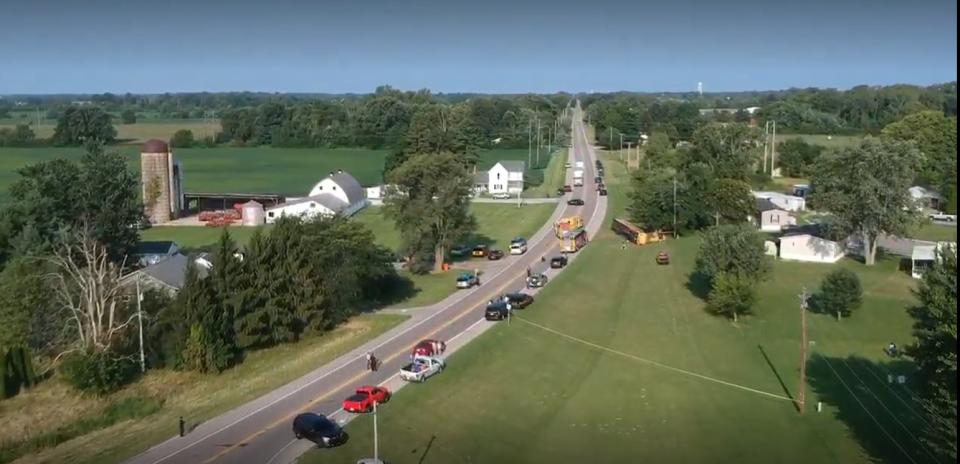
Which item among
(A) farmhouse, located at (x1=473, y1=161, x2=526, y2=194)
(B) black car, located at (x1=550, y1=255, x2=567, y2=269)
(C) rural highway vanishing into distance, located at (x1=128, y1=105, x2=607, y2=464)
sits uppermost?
(A) farmhouse, located at (x1=473, y1=161, x2=526, y2=194)

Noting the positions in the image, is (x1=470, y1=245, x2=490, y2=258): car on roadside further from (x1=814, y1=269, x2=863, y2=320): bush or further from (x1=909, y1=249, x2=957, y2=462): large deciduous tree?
(x1=909, y1=249, x2=957, y2=462): large deciduous tree

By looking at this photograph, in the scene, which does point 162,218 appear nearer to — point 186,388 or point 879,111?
point 186,388

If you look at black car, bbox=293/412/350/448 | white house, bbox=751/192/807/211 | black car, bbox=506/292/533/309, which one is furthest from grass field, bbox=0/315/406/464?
white house, bbox=751/192/807/211

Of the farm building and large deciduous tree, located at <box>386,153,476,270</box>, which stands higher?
large deciduous tree, located at <box>386,153,476,270</box>

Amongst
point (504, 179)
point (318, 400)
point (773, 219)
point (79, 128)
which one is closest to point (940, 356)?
point (318, 400)

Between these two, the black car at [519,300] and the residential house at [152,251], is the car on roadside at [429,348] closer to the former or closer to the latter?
the black car at [519,300]

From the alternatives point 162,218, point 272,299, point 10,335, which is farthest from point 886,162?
point 162,218
